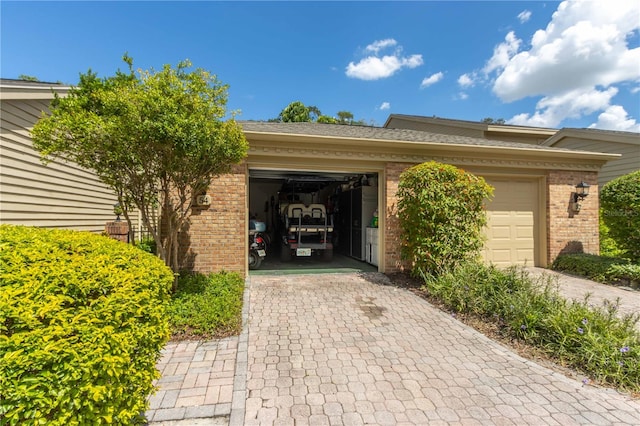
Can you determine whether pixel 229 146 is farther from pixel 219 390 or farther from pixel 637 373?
pixel 637 373

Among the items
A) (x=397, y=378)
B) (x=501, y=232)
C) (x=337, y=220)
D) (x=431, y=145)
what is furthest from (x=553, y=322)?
(x=337, y=220)

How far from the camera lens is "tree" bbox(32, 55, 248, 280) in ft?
11.3

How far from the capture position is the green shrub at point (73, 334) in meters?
1.33

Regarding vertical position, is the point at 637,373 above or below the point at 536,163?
below

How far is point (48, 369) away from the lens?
4.50 ft

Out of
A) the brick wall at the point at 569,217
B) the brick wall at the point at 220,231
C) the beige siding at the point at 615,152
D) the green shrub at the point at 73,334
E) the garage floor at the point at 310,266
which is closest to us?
the green shrub at the point at 73,334

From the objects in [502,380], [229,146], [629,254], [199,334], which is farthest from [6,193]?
[629,254]

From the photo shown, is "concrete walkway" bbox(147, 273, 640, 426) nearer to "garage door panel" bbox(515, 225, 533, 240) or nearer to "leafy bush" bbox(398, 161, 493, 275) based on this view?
"leafy bush" bbox(398, 161, 493, 275)

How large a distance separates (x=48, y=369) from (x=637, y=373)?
4739 millimetres

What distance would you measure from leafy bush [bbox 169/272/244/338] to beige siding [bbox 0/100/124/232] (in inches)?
119

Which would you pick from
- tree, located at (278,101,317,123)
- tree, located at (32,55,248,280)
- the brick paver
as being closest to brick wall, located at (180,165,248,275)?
tree, located at (32,55,248,280)

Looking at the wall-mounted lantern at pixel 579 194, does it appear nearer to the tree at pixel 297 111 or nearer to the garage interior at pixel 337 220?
the garage interior at pixel 337 220

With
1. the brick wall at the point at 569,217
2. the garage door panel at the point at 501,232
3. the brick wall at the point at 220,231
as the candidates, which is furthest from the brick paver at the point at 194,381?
the brick wall at the point at 569,217

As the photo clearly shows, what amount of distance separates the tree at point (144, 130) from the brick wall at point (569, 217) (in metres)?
8.30
